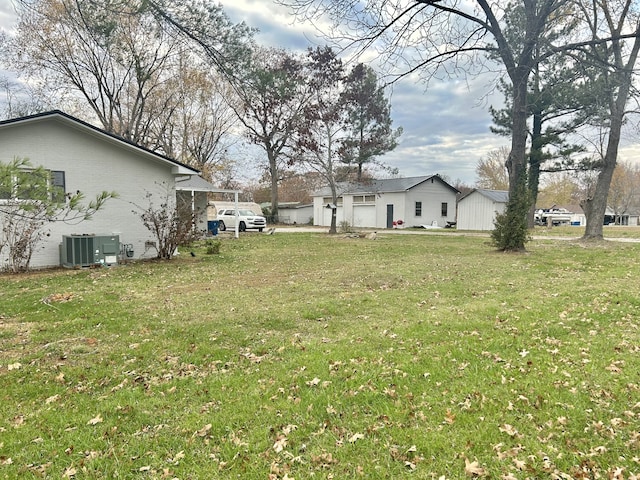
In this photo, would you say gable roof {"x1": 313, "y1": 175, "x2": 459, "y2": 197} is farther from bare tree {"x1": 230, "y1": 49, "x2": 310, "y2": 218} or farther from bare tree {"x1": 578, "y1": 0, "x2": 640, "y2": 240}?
bare tree {"x1": 578, "y1": 0, "x2": 640, "y2": 240}

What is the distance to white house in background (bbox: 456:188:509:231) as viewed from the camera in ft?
89.2

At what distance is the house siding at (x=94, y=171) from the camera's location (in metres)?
9.30

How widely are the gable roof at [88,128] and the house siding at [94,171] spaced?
54 millimetres

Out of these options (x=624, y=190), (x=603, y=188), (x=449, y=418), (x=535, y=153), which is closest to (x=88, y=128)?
(x=449, y=418)

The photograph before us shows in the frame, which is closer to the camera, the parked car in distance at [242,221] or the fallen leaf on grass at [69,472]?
the fallen leaf on grass at [69,472]

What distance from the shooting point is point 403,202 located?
28969mm

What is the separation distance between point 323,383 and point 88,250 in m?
8.80

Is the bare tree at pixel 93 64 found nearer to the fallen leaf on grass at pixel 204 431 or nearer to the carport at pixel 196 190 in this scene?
the carport at pixel 196 190

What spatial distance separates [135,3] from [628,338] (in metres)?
6.67

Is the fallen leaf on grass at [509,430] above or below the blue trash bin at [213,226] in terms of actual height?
below

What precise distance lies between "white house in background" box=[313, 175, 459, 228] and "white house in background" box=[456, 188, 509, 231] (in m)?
1.68

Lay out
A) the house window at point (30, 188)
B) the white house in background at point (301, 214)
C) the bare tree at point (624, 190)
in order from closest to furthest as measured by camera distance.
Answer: the house window at point (30, 188)
the white house in background at point (301, 214)
the bare tree at point (624, 190)

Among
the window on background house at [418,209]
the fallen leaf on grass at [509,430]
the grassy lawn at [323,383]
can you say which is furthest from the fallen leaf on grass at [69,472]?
the window on background house at [418,209]

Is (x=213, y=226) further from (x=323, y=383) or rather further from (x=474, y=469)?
(x=474, y=469)
